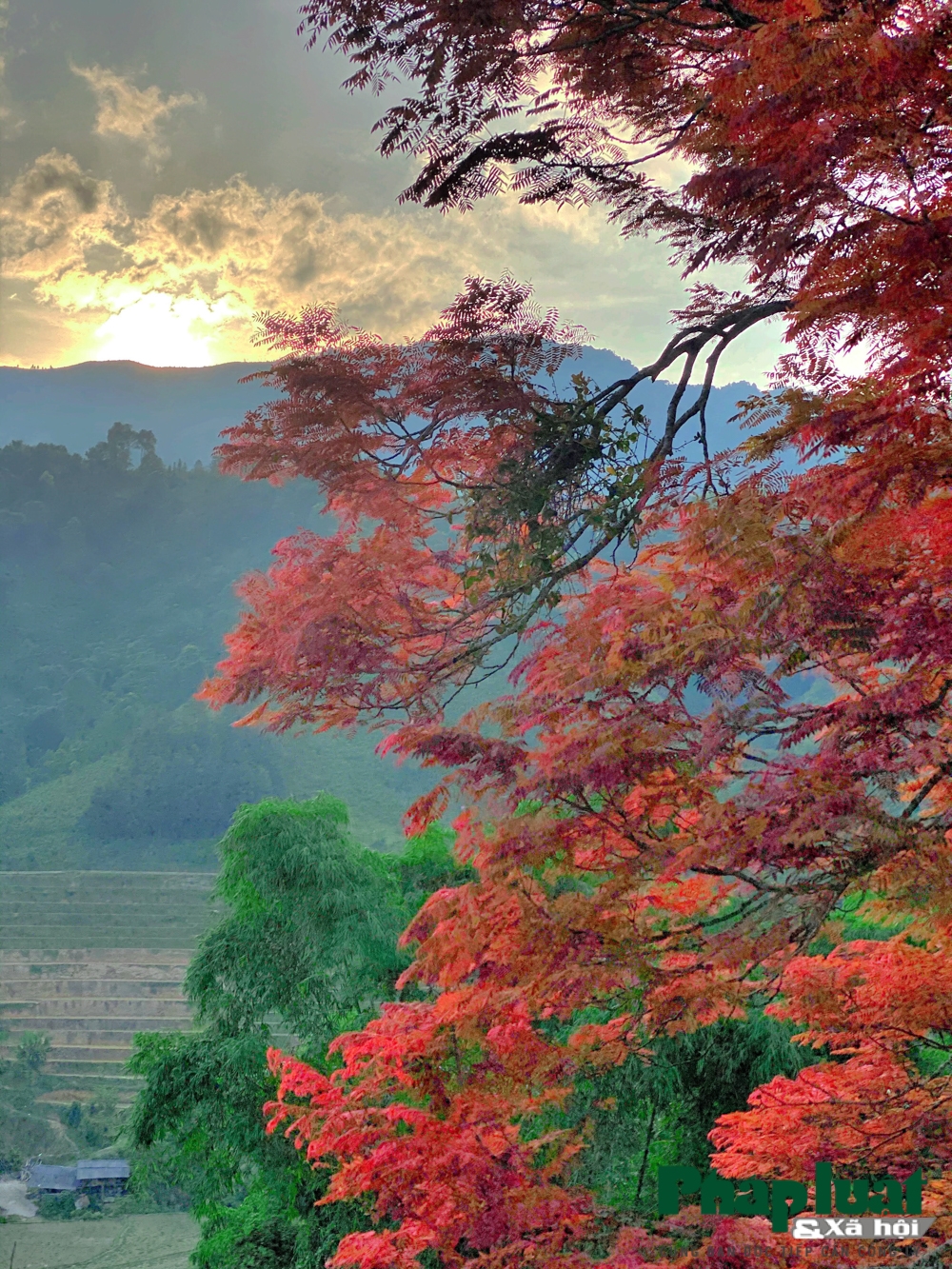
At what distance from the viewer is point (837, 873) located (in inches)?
76.0

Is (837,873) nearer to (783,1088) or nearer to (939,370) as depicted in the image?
(939,370)

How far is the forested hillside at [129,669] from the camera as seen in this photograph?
1378 inches

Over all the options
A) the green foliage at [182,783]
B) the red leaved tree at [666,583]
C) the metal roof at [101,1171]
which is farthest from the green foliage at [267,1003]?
the green foliage at [182,783]

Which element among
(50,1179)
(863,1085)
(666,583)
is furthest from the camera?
(50,1179)

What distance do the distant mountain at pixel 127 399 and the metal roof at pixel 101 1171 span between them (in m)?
61.5

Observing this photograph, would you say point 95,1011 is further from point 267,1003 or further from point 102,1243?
point 267,1003

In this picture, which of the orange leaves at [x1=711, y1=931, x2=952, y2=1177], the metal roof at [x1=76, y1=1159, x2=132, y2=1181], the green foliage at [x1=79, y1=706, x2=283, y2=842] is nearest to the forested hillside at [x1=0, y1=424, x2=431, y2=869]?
the green foliage at [x1=79, y1=706, x2=283, y2=842]

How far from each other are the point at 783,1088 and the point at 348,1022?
11.3ft

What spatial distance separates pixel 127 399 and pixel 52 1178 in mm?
69135

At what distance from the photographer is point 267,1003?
237 inches

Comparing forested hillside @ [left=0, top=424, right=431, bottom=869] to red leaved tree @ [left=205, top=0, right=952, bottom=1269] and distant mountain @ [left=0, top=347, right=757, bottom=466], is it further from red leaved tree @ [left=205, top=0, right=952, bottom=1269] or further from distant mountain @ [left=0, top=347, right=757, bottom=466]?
red leaved tree @ [left=205, top=0, right=952, bottom=1269]

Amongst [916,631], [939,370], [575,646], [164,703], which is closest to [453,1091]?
[575,646]

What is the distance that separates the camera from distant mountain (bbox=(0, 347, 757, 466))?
234 feet

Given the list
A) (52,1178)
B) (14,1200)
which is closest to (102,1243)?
(52,1178)
